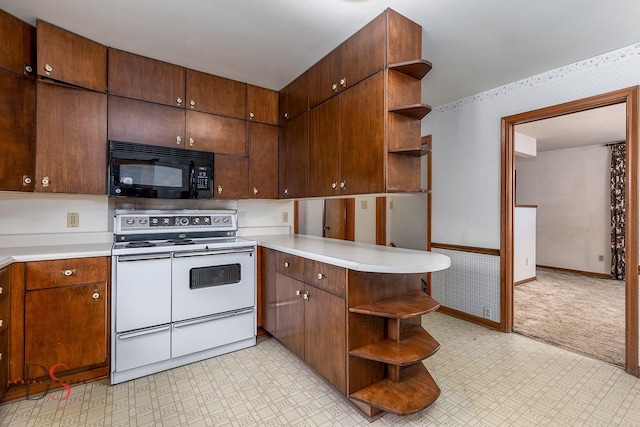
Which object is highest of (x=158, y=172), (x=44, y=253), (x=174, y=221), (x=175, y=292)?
(x=158, y=172)

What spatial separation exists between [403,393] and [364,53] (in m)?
2.22

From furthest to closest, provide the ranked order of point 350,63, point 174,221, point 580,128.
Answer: point 580,128, point 174,221, point 350,63

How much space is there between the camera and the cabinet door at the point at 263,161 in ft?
9.89

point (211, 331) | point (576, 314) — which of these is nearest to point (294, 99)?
point (211, 331)

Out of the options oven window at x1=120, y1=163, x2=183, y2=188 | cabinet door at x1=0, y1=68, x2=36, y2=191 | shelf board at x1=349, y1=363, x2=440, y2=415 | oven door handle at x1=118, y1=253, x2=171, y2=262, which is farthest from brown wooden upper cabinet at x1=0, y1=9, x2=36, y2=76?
shelf board at x1=349, y1=363, x2=440, y2=415

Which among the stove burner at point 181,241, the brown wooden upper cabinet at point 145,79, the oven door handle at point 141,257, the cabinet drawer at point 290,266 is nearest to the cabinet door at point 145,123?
the brown wooden upper cabinet at point 145,79

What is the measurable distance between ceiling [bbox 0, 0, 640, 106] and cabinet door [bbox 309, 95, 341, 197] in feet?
1.51

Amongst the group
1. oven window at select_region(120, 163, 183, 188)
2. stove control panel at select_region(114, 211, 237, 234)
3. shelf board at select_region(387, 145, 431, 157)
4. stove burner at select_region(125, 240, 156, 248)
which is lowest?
stove burner at select_region(125, 240, 156, 248)

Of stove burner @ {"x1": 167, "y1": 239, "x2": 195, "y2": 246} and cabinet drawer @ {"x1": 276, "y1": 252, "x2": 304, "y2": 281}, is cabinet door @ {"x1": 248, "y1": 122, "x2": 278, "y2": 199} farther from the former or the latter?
cabinet drawer @ {"x1": 276, "y1": 252, "x2": 304, "y2": 281}

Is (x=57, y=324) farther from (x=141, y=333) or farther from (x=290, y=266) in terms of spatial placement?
(x=290, y=266)

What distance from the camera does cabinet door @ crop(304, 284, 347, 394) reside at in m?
1.76

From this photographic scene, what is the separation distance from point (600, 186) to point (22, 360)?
7.95m

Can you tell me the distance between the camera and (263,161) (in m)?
3.09

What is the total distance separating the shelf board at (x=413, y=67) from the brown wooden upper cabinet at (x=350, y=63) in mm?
101
